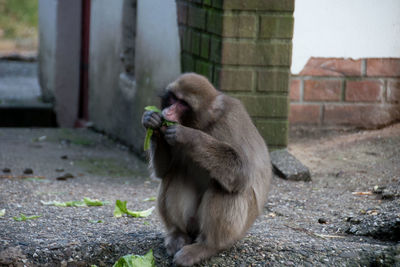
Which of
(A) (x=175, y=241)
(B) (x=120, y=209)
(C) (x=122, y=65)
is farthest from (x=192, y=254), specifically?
(C) (x=122, y=65)

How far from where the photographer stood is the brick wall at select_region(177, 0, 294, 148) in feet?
18.5

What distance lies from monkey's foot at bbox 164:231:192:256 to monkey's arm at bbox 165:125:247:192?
0.48m

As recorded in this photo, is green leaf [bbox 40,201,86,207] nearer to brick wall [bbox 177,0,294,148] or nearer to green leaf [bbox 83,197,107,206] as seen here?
green leaf [bbox 83,197,107,206]

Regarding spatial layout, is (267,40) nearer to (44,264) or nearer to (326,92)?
(326,92)

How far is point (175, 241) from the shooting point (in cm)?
391

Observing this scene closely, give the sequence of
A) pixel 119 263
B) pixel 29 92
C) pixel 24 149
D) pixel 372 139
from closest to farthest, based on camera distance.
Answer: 1. pixel 119 263
2. pixel 372 139
3. pixel 24 149
4. pixel 29 92

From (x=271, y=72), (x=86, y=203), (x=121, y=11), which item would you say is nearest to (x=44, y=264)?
(x=86, y=203)

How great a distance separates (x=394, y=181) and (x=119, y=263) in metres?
2.77

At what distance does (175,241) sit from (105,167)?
132 inches

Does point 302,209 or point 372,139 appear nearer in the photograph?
point 302,209

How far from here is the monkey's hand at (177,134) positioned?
11.8ft

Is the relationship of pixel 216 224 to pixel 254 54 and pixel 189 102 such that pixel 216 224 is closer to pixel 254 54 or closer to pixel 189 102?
pixel 189 102

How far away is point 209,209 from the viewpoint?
3703 mm

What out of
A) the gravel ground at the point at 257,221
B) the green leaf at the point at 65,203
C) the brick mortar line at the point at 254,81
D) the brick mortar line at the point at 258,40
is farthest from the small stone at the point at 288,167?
the green leaf at the point at 65,203
